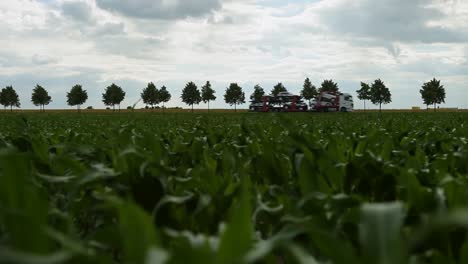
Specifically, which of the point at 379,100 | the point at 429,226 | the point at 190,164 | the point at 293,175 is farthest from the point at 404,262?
the point at 379,100

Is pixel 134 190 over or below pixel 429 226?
below

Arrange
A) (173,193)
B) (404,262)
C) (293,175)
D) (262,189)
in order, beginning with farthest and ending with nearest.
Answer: (293,175) → (262,189) → (173,193) → (404,262)

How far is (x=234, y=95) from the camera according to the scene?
99188 millimetres

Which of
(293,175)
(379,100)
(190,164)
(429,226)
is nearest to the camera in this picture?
(429,226)

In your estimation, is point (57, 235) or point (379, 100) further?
point (379, 100)

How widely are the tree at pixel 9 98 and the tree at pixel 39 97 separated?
14.0 ft

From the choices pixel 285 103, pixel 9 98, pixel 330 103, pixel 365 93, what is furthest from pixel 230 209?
pixel 9 98

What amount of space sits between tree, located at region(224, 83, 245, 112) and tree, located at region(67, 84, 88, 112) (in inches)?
1094

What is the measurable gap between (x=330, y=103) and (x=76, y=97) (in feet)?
200

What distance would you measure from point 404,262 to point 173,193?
115 cm

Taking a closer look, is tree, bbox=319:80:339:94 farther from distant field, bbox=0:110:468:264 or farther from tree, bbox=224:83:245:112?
distant field, bbox=0:110:468:264

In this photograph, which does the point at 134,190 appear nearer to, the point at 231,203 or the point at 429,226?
the point at 231,203

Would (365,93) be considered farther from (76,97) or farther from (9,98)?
(9,98)

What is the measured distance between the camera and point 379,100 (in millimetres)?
92562
